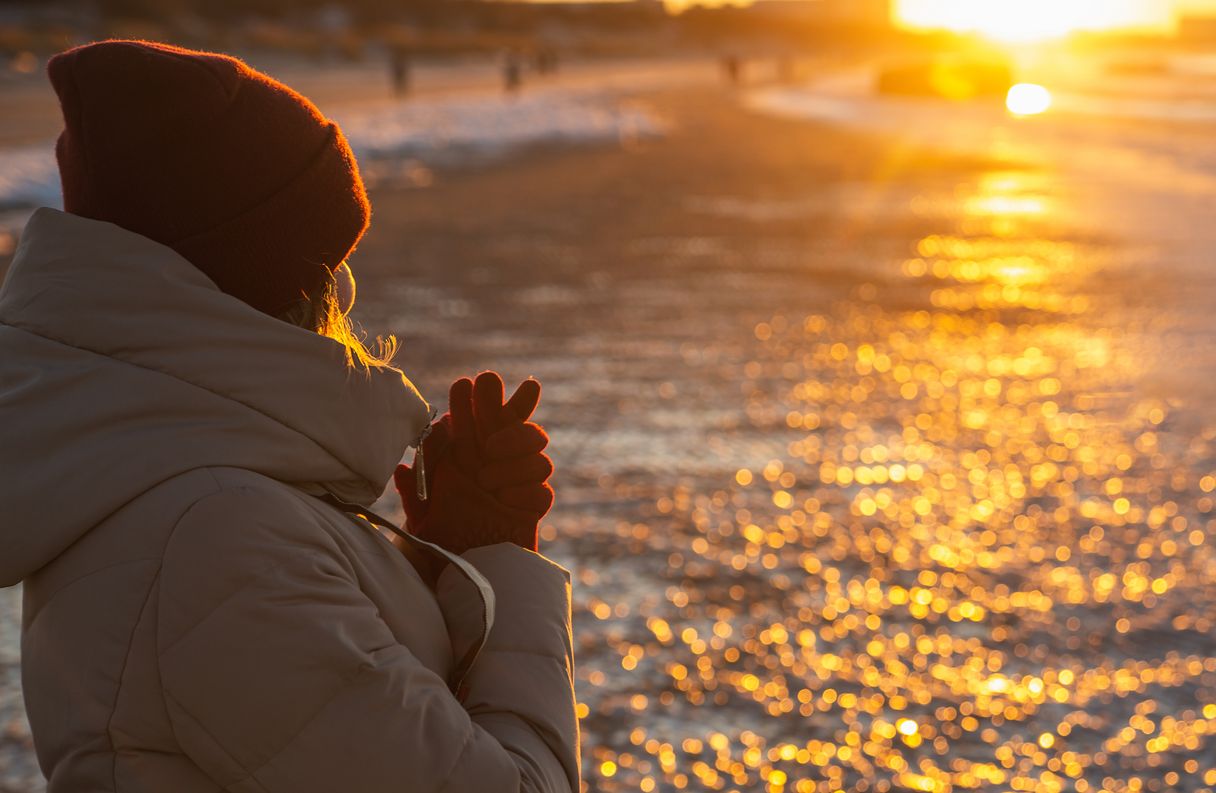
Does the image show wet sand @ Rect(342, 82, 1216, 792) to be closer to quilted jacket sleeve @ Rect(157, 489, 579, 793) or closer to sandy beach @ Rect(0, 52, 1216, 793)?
sandy beach @ Rect(0, 52, 1216, 793)

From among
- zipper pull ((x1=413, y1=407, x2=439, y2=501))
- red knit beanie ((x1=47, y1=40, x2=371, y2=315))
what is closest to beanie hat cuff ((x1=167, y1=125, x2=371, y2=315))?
red knit beanie ((x1=47, y1=40, x2=371, y2=315))

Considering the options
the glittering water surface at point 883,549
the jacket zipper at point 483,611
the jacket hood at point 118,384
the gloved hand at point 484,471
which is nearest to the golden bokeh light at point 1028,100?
the glittering water surface at point 883,549

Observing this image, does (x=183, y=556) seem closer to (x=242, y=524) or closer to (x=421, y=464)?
(x=242, y=524)

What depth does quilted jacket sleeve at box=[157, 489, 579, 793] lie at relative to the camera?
1.32 m

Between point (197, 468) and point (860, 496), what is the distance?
14.7 ft

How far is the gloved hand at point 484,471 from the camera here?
5.67 feet

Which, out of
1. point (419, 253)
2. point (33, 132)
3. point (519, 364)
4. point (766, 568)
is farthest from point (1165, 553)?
point (33, 132)

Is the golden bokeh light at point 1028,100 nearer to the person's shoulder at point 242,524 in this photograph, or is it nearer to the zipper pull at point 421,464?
the zipper pull at point 421,464

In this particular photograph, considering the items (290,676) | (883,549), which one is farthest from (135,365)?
(883,549)

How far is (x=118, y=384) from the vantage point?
1.37 m

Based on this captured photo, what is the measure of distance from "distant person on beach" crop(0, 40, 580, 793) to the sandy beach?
2104mm

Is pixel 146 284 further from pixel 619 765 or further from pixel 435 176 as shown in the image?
pixel 435 176

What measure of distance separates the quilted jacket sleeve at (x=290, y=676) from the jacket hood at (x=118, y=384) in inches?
3.4

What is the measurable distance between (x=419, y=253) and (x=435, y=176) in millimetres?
7973
